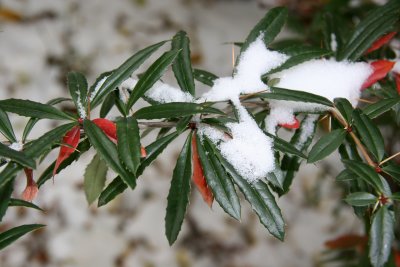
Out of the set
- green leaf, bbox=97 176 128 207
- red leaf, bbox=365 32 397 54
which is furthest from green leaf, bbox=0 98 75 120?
red leaf, bbox=365 32 397 54

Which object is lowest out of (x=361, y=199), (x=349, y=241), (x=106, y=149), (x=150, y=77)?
(x=349, y=241)

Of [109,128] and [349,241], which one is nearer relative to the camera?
[109,128]

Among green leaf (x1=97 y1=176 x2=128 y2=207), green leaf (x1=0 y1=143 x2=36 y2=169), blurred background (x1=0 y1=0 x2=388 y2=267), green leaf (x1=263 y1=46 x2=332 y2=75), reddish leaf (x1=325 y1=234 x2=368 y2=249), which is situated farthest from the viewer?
blurred background (x1=0 y1=0 x2=388 y2=267)

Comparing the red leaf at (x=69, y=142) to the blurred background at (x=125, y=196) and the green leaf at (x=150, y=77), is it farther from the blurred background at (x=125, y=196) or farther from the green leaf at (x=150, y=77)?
the blurred background at (x=125, y=196)

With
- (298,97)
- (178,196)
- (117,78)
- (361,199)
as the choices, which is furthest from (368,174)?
(117,78)

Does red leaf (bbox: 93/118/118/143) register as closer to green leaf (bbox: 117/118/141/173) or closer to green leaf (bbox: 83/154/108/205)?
green leaf (bbox: 117/118/141/173)

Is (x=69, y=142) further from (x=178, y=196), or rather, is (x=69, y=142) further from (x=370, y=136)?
(x=370, y=136)

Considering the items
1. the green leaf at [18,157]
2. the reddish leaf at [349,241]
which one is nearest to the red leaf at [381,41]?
the reddish leaf at [349,241]
